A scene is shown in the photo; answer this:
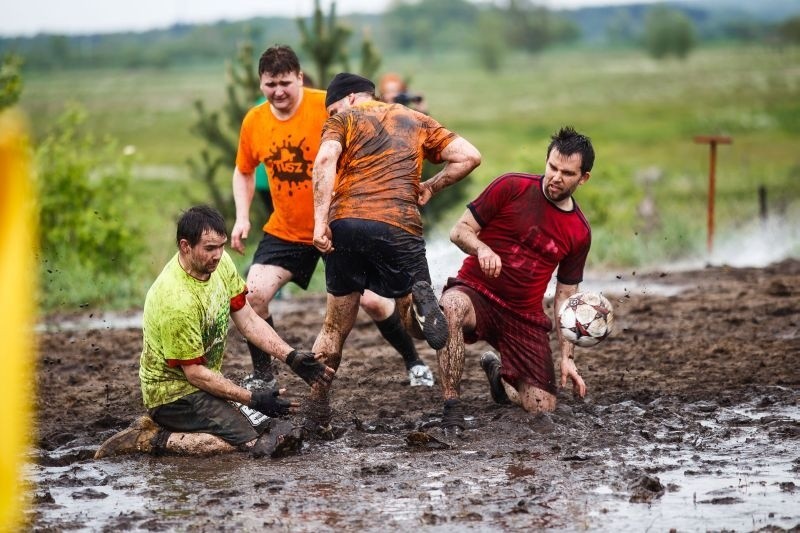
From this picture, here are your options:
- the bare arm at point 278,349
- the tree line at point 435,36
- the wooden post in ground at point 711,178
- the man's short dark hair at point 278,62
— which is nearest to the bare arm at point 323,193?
the bare arm at point 278,349

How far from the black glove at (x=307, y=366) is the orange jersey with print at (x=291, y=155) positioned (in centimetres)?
129

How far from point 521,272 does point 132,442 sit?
244 cm

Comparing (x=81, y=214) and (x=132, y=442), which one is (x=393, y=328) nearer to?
(x=132, y=442)

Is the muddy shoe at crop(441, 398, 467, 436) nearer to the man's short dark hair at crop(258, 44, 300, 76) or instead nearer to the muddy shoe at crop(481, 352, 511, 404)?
the muddy shoe at crop(481, 352, 511, 404)

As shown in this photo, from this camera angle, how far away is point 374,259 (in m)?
6.66

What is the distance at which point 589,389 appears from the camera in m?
7.73

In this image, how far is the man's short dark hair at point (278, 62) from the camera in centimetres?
728

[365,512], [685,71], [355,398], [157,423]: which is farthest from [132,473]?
[685,71]

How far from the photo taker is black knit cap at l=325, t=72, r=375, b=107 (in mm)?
7078

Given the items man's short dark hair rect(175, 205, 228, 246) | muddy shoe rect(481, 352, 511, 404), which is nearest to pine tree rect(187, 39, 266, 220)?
muddy shoe rect(481, 352, 511, 404)

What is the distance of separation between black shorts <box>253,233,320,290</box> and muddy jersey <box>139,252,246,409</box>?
116 cm

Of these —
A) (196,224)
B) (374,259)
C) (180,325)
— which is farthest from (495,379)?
(196,224)

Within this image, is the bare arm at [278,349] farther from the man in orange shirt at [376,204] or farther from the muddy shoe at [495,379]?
the muddy shoe at [495,379]

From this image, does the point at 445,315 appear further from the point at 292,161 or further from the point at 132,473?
the point at 132,473
